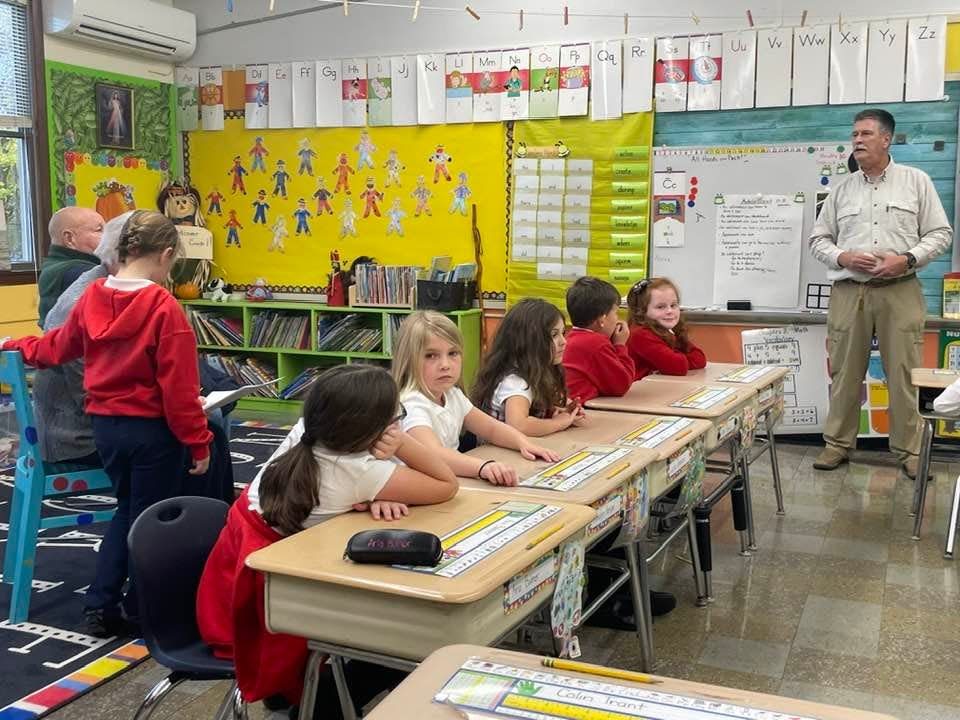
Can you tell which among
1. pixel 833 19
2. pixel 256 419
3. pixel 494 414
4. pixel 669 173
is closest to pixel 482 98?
pixel 669 173

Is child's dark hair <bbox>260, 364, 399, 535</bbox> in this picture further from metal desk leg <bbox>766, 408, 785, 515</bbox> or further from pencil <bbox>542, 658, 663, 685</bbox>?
metal desk leg <bbox>766, 408, 785, 515</bbox>

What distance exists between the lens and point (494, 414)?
3045 mm

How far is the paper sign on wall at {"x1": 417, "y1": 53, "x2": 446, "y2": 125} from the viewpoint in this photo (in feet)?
21.3

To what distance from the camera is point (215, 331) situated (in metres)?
7.14

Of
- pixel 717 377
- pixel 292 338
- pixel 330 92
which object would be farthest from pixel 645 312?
pixel 330 92

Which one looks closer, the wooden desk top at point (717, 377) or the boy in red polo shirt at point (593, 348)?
the boy in red polo shirt at point (593, 348)

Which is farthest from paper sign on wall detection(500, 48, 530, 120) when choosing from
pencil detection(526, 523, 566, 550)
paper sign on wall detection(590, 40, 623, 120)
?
pencil detection(526, 523, 566, 550)

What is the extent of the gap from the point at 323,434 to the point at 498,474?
508 mm

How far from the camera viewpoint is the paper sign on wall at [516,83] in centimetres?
627

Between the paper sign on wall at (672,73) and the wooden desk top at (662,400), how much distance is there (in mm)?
2691

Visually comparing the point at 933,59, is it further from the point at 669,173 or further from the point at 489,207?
the point at 489,207

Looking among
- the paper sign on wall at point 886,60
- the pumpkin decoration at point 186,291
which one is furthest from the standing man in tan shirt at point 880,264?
the pumpkin decoration at point 186,291

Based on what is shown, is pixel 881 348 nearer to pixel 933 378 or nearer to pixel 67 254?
pixel 933 378

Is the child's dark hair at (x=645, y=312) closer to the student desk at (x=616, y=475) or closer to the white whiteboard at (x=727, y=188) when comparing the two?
the student desk at (x=616, y=475)
